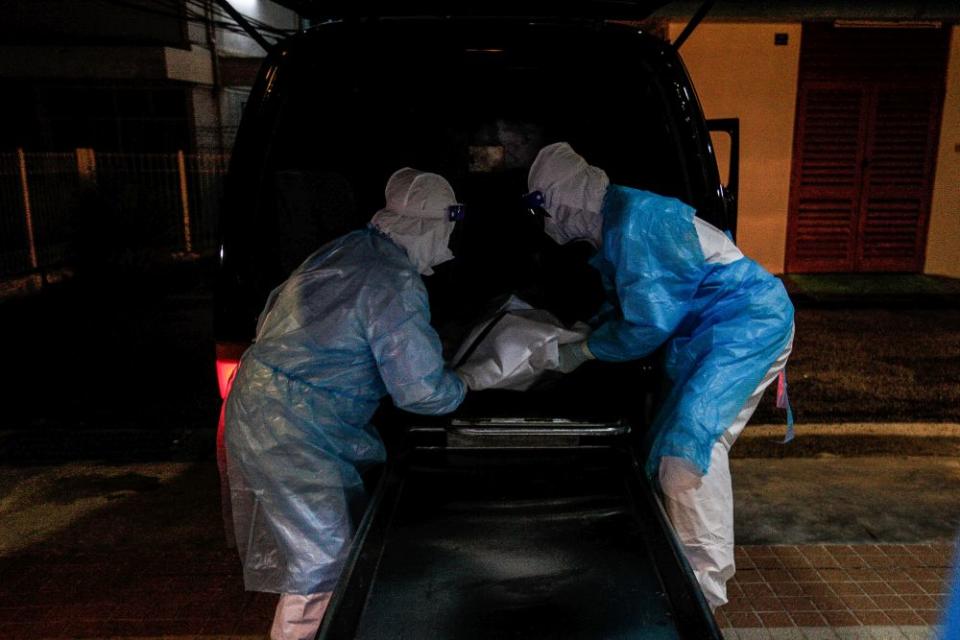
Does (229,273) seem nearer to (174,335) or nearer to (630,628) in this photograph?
(630,628)

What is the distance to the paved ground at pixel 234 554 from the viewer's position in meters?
3.26

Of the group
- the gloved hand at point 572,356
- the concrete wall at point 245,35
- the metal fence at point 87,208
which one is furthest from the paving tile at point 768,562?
the concrete wall at point 245,35

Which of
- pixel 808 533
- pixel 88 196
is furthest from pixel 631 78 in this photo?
pixel 88 196

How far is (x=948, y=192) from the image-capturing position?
10219mm

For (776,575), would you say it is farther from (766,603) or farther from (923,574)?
(923,574)

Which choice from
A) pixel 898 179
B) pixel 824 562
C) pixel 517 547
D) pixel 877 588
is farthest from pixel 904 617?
pixel 898 179

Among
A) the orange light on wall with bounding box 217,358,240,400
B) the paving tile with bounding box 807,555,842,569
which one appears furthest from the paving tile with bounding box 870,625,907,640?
the orange light on wall with bounding box 217,358,240,400

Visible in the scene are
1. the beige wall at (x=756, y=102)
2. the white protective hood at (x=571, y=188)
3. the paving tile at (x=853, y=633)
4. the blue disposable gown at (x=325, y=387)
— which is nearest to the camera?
the blue disposable gown at (x=325, y=387)

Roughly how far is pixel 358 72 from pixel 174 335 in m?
6.07

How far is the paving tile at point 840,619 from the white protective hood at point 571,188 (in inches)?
72.8

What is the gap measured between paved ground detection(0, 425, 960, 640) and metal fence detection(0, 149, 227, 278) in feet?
22.0

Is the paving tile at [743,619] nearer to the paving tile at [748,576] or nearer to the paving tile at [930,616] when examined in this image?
the paving tile at [748,576]

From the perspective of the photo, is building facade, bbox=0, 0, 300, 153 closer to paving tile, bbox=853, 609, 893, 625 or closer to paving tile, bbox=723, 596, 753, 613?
paving tile, bbox=723, 596, 753, 613

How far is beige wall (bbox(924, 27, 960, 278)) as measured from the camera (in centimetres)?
999
